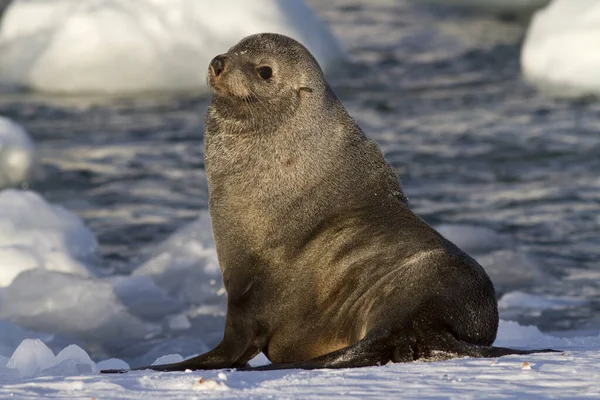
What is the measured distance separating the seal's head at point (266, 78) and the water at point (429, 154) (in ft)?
9.16

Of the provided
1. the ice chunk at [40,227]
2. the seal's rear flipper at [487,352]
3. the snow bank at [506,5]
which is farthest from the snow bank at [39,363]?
the snow bank at [506,5]

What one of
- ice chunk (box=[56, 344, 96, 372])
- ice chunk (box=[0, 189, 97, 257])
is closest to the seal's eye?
ice chunk (box=[56, 344, 96, 372])

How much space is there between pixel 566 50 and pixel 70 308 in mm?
9052

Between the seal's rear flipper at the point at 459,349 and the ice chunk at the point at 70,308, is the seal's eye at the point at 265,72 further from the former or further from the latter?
the ice chunk at the point at 70,308

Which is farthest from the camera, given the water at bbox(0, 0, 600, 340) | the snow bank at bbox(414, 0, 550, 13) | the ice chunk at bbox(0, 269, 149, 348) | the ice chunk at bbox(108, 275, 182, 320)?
the snow bank at bbox(414, 0, 550, 13)

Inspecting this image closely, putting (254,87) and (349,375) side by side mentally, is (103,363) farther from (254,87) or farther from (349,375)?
(349,375)

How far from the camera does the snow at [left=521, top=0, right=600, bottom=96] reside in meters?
14.8

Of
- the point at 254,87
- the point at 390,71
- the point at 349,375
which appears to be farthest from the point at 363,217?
the point at 390,71

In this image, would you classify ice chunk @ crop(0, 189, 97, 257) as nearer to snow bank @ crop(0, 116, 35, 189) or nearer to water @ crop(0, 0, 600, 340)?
water @ crop(0, 0, 600, 340)

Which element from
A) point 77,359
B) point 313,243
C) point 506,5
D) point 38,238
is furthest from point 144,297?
point 506,5

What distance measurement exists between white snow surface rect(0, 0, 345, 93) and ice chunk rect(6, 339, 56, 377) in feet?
32.2

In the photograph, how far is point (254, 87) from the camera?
221 inches

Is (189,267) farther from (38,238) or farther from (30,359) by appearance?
(30,359)

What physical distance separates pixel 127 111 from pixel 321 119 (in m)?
8.97
